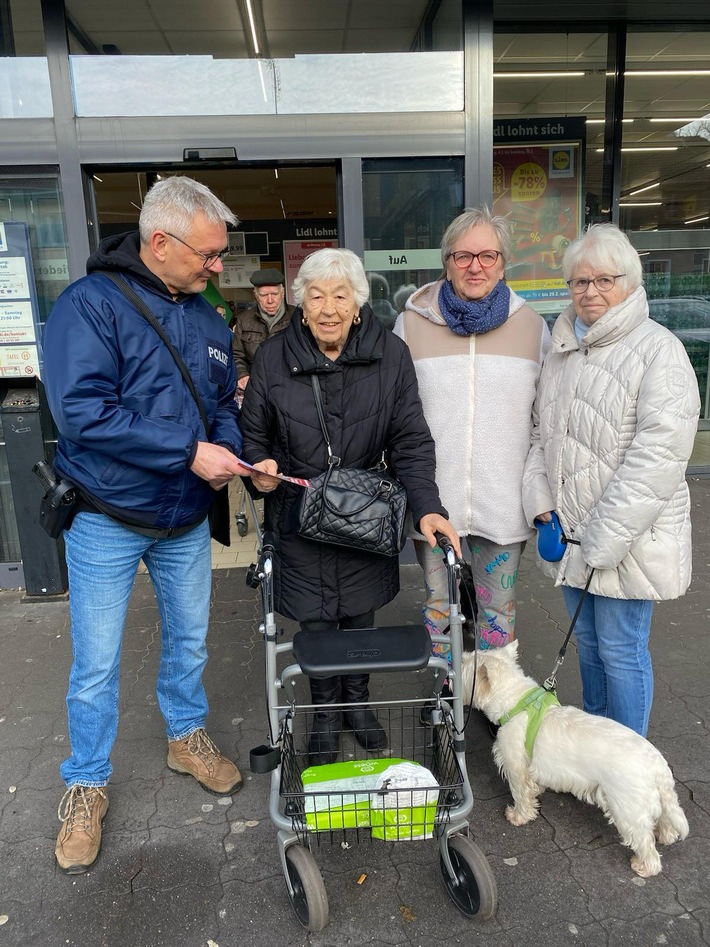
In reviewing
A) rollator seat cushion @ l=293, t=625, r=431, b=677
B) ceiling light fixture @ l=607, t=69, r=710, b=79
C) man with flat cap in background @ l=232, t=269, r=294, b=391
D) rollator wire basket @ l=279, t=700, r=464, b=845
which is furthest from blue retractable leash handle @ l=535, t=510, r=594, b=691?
ceiling light fixture @ l=607, t=69, r=710, b=79

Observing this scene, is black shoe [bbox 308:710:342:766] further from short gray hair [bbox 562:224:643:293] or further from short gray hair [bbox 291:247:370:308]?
short gray hair [bbox 562:224:643:293]

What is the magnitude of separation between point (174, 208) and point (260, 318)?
366cm

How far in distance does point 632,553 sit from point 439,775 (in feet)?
3.27

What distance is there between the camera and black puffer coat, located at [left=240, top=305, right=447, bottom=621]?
98.2 inches

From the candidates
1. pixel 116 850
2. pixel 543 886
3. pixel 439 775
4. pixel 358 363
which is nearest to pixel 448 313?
pixel 358 363

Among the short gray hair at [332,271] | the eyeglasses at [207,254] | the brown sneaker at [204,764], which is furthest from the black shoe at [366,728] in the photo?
the eyeglasses at [207,254]

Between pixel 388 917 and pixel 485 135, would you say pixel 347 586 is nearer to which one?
pixel 388 917

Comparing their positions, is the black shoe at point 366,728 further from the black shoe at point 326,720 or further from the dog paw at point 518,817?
the dog paw at point 518,817

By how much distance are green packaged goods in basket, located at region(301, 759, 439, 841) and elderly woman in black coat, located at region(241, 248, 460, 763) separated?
700 mm

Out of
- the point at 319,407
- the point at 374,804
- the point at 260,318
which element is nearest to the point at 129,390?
the point at 319,407

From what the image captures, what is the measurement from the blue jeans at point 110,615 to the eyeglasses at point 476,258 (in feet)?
4.76

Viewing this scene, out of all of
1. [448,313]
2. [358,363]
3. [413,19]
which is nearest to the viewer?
[358,363]

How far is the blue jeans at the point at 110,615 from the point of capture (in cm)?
236

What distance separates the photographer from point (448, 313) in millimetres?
2701
